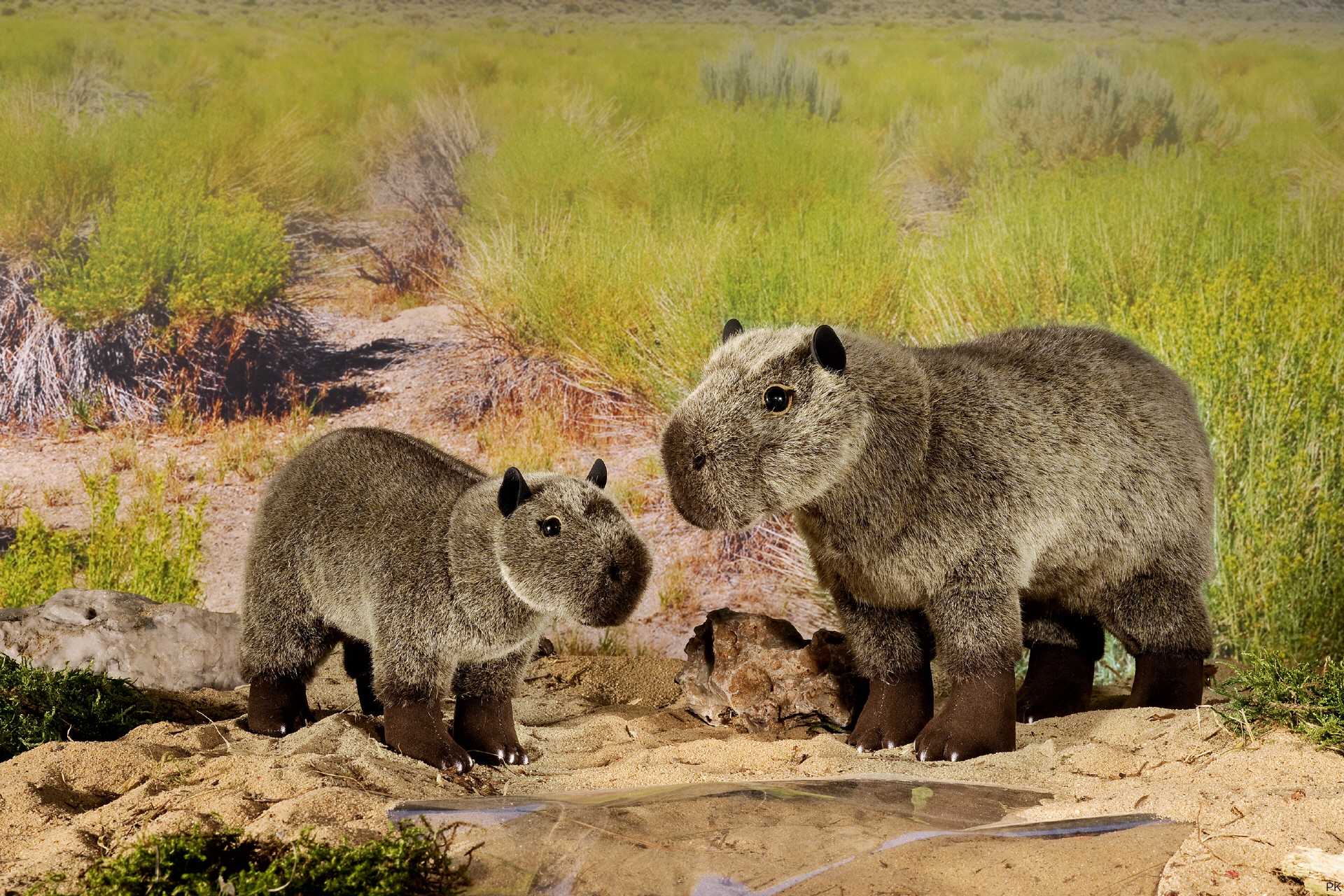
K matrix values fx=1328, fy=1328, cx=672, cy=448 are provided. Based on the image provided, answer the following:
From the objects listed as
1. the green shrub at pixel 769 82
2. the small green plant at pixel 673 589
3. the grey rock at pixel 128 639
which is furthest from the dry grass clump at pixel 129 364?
the green shrub at pixel 769 82

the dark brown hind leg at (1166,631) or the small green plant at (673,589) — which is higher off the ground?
the dark brown hind leg at (1166,631)

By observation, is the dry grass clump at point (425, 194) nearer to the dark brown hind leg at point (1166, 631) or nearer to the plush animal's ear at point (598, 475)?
the plush animal's ear at point (598, 475)

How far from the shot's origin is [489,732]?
456 centimetres

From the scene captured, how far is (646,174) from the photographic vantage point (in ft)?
24.9

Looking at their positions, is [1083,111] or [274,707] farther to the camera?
[1083,111]

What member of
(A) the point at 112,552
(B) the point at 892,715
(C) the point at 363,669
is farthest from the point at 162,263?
(B) the point at 892,715

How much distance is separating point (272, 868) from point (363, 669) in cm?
202

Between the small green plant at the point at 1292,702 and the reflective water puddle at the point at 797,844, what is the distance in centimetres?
86

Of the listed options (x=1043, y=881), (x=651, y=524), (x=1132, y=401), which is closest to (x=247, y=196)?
(x=651, y=524)

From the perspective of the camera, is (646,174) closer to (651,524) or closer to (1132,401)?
(651,524)

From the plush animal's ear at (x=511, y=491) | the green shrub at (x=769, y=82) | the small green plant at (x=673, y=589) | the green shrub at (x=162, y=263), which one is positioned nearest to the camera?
A: the plush animal's ear at (x=511, y=491)

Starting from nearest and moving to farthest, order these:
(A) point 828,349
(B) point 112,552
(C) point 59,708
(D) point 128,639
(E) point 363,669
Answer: (A) point 828,349 → (C) point 59,708 → (E) point 363,669 → (D) point 128,639 → (B) point 112,552

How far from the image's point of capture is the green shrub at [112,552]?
658 centimetres

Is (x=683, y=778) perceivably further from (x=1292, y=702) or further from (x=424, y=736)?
(x=1292, y=702)
